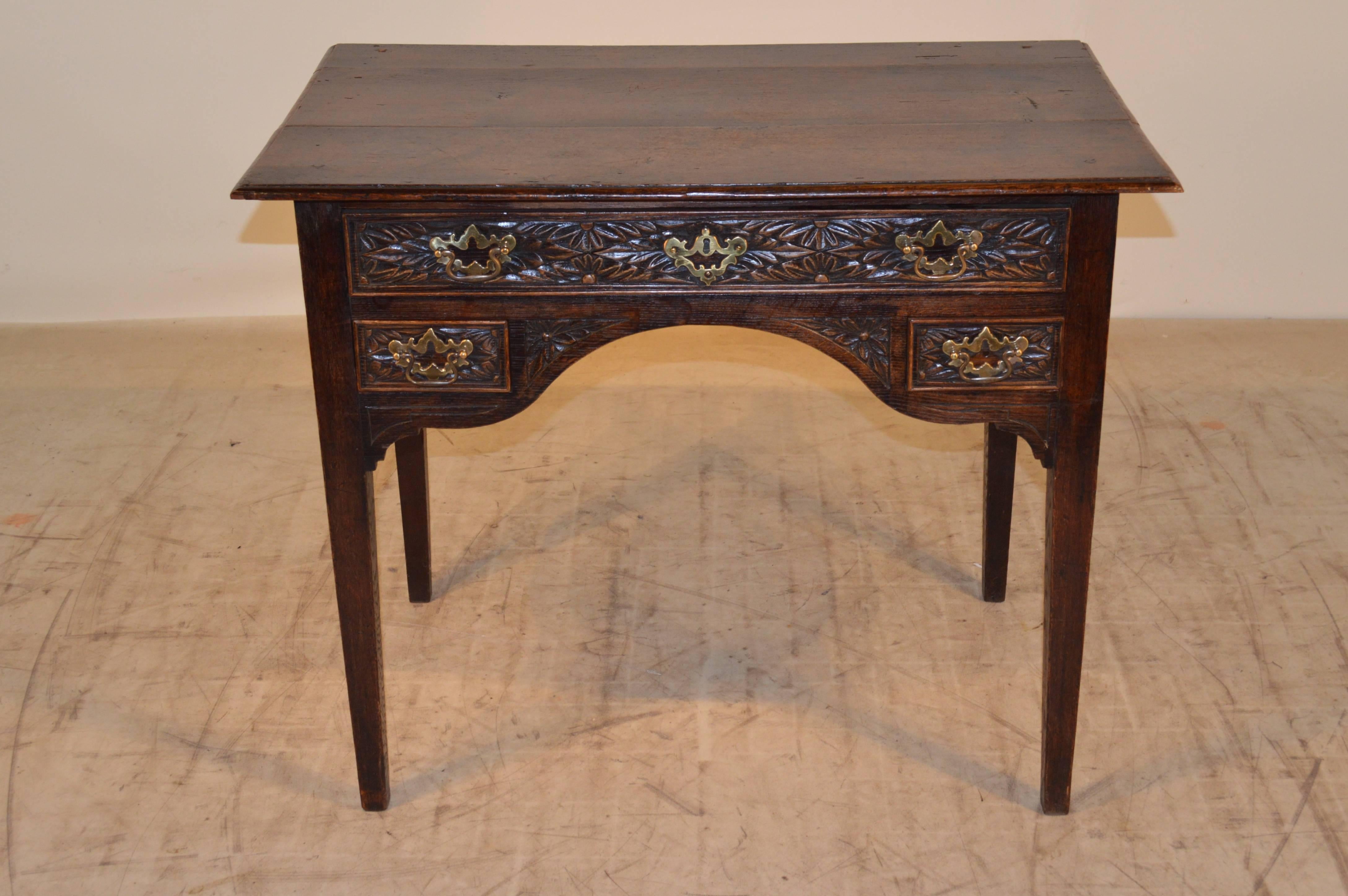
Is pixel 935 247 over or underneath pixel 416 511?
over

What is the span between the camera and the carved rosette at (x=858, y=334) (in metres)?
2.08

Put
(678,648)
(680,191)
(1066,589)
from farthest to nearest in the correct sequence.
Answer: (678,648)
(1066,589)
(680,191)

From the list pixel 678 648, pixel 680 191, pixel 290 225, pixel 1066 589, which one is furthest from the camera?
pixel 290 225

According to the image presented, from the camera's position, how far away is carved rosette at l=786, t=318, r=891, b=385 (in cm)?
208

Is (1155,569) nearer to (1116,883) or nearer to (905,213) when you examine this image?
(1116,883)

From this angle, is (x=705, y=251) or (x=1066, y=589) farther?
(x=1066, y=589)

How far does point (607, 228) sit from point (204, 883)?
3.78 ft

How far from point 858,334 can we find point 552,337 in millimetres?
428

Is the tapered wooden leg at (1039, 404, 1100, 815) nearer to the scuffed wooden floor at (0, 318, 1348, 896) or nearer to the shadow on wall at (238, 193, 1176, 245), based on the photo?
the scuffed wooden floor at (0, 318, 1348, 896)

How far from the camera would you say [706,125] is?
2262 millimetres

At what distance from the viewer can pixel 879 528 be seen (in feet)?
10.4

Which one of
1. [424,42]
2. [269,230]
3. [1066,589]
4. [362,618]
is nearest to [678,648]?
[362,618]

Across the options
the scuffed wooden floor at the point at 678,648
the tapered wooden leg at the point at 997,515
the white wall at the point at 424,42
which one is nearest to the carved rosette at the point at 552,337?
the scuffed wooden floor at the point at 678,648

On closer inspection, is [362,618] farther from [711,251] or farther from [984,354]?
[984,354]
